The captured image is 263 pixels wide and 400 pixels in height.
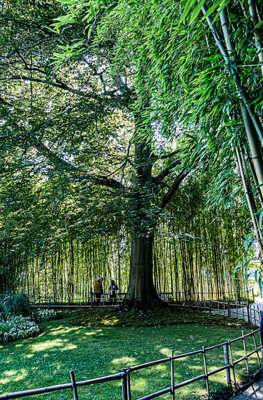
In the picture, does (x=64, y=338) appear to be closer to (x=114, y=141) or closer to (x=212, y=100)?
(x=114, y=141)

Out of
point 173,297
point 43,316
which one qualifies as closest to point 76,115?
point 43,316

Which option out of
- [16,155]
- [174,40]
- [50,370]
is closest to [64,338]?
[50,370]

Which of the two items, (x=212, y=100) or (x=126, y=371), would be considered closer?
(x=212, y=100)

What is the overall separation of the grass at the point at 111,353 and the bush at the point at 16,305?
3.34ft

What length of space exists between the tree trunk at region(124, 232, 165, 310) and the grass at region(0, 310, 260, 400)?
518 millimetres

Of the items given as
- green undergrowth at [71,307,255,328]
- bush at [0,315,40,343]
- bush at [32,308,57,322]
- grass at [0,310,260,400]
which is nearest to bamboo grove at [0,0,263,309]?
green undergrowth at [71,307,255,328]

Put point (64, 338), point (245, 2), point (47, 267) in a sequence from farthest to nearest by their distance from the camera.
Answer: point (47, 267) < point (64, 338) < point (245, 2)

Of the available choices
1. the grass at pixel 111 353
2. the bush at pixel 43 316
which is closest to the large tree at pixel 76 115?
the grass at pixel 111 353

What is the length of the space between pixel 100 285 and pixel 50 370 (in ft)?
15.7

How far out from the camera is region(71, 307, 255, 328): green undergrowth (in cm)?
537

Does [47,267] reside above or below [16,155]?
below

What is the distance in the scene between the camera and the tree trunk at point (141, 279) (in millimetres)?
6367

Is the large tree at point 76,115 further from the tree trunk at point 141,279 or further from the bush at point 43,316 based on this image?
the bush at point 43,316

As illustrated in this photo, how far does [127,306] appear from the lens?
6371 millimetres
